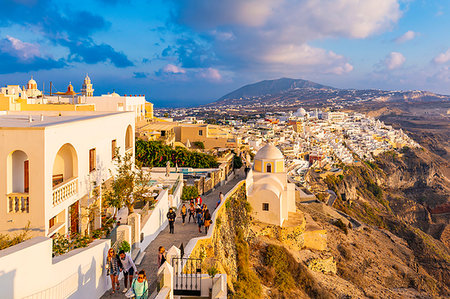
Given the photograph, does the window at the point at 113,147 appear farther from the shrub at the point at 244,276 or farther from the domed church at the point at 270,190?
the domed church at the point at 270,190

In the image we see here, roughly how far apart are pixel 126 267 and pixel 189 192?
9.78m

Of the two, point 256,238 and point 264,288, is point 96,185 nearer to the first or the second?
point 264,288

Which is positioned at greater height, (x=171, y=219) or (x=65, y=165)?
(x=65, y=165)

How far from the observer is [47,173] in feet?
25.5

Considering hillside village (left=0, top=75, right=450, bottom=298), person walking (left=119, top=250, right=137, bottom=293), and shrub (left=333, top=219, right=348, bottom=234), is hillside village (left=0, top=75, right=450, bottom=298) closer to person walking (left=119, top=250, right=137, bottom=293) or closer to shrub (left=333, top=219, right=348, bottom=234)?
shrub (left=333, top=219, right=348, bottom=234)

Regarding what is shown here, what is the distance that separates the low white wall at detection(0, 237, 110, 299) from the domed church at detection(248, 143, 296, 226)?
15107 mm

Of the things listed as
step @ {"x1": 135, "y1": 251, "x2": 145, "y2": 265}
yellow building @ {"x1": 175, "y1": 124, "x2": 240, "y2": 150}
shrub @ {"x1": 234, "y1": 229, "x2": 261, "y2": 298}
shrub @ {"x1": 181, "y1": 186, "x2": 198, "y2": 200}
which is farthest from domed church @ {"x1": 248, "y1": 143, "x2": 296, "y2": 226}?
step @ {"x1": 135, "y1": 251, "x2": 145, "y2": 265}

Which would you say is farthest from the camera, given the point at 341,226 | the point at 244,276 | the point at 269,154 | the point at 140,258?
the point at 341,226

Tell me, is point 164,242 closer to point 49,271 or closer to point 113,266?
point 113,266

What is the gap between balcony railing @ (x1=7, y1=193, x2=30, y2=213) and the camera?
7.69m

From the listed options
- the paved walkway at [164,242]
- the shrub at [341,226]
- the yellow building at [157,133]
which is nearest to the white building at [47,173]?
the paved walkway at [164,242]

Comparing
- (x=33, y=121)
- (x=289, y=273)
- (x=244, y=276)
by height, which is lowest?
(x=289, y=273)

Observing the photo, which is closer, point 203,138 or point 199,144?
point 199,144

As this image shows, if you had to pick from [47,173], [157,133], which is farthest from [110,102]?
[47,173]
